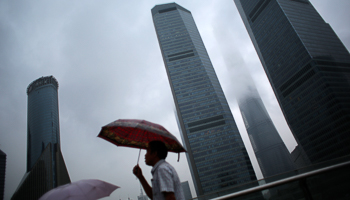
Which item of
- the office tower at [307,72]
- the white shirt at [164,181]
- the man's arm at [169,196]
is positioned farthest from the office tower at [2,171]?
the office tower at [307,72]

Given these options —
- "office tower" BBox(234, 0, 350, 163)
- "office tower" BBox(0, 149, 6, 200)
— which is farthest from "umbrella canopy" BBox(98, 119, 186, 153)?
"office tower" BBox(0, 149, 6, 200)

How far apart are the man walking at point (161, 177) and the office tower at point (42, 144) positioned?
92.1 meters

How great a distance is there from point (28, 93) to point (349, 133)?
146296 mm

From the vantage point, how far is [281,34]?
297 ft

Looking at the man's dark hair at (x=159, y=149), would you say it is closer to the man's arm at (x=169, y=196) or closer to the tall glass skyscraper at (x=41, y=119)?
the man's arm at (x=169, y=196)

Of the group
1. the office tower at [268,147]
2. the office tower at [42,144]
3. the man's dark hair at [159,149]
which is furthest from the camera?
the office tower at [268,147]

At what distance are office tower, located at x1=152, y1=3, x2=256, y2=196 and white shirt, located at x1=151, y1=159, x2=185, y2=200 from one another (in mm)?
77512

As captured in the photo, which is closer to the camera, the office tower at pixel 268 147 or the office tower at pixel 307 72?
the office tower at pixel 307 72

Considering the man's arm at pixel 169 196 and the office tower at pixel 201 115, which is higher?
the office tower at pixel 201 115

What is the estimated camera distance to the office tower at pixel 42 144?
76.4 m

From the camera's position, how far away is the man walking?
1.79 metres

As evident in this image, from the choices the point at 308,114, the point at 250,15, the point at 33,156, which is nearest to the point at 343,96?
the point at 308,114

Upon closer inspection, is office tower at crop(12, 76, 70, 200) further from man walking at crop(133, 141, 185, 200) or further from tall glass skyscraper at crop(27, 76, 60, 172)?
man walking at crop(133, 141, 185, 200)

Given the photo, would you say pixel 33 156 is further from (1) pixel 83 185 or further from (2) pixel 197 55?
(1) pixel 83 185
